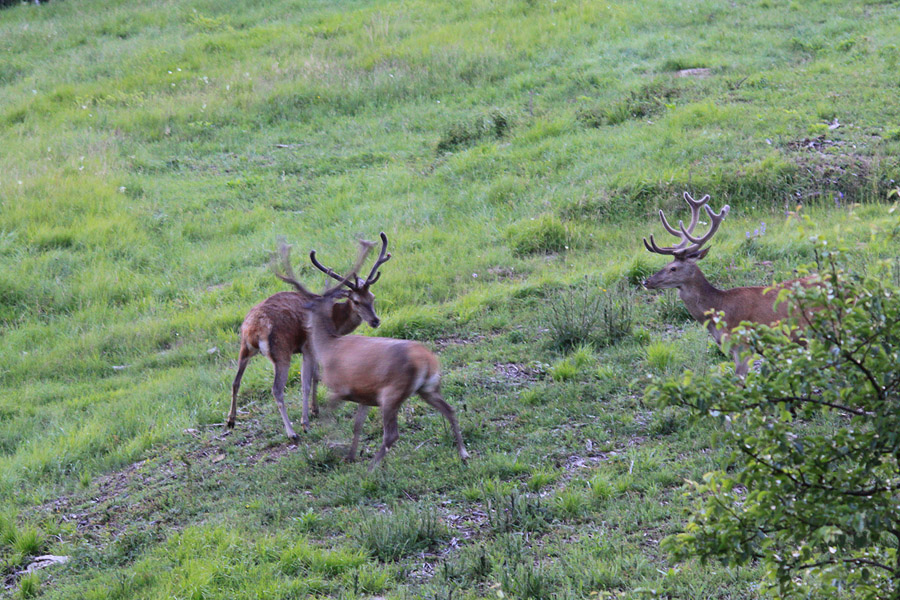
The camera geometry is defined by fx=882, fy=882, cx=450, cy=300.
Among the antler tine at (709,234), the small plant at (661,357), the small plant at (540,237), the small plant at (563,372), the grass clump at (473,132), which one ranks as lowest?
the small plant at (563,372)

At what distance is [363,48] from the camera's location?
64.1 feet

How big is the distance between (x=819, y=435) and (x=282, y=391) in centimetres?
540

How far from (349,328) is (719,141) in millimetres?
7177

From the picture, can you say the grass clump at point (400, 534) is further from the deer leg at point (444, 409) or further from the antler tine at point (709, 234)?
the antler tine at point (709, 234)

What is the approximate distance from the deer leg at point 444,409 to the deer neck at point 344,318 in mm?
2034

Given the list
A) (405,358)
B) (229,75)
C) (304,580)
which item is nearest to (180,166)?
(229,75)

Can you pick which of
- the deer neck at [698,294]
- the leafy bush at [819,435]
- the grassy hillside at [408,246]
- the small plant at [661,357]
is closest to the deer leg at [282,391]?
the grassy hillside at [408,246]

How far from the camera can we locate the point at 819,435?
11.2ft

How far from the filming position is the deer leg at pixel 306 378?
7938 millimetres

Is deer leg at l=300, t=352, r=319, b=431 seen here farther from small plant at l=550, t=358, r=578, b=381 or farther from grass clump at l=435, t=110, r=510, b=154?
grass clump at l=435, t=110, r=510, b=154

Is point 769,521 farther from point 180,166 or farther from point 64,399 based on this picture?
point 180,166

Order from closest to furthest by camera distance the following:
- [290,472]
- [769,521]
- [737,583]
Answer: [769,521] → [737,583] → [290,472]

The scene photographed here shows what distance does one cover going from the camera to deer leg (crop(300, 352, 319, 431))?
7.94m

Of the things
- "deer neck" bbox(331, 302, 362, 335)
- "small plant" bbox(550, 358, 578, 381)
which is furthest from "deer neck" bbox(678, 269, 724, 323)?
"deer neck" bbox(331, 302, 362, 335)
